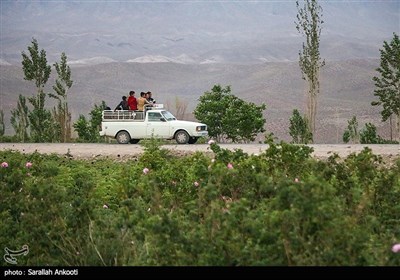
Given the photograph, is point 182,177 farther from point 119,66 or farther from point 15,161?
point 119,66

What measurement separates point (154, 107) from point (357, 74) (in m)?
103

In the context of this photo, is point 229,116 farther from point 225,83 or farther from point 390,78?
point 225,83

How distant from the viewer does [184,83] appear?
141625mm

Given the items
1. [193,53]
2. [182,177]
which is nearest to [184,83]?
[193,53]

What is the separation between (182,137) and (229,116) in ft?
12.8

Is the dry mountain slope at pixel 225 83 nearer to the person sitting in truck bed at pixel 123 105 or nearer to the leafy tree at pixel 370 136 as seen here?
the leafy tree at pixel 370 136

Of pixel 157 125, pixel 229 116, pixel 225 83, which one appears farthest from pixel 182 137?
pixel 225 83

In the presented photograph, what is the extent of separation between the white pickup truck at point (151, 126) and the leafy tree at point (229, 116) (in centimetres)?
307

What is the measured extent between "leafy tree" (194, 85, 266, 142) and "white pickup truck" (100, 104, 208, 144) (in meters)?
3.07

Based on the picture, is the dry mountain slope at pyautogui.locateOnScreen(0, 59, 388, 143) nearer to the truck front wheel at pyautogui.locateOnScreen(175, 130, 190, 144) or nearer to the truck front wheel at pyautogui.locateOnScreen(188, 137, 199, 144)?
the truck front wheel at pyautogui.locateOnScreen(188, 137, 199, 144)

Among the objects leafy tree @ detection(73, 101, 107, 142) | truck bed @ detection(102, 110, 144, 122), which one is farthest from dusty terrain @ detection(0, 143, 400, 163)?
leafy tree @ detection(73, 101, 107, 142)

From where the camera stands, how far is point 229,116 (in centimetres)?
3500

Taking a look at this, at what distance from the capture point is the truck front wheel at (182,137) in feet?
104

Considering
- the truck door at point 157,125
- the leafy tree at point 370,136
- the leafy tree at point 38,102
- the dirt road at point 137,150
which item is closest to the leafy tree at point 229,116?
the leafy tree at point 370,136
